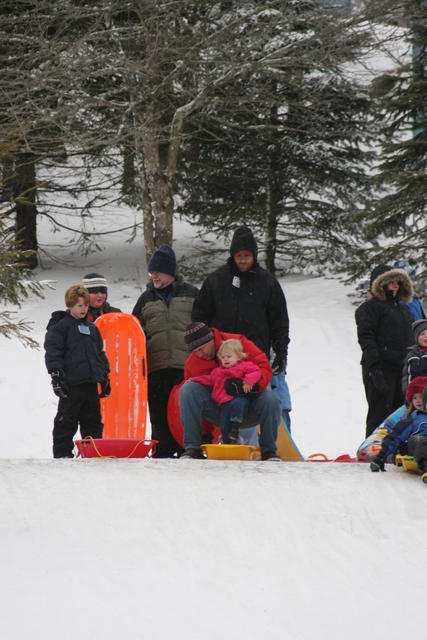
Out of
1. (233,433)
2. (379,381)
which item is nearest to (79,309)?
(233,433)

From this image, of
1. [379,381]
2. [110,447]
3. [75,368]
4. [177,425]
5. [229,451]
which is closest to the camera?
[229,451]

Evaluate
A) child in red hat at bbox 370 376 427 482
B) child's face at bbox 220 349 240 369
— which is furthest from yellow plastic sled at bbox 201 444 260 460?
child in red hat at bbox 370 376 427 482

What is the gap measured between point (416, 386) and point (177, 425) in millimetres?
1898

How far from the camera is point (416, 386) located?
18.4 ft

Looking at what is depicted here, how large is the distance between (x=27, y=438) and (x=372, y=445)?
5352 millimetres

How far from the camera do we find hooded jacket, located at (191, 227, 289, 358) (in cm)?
648

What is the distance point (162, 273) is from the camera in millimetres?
6852

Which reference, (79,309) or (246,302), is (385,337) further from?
(79,309)

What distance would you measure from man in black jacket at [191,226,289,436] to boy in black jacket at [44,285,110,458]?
872mm

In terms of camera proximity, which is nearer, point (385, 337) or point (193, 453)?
point (193, 453)

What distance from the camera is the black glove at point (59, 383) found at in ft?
21.8

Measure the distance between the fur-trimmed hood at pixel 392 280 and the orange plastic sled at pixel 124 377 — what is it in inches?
78.0

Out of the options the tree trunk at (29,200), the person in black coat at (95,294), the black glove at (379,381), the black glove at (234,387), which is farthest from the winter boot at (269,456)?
the tree trunk at (29,200)

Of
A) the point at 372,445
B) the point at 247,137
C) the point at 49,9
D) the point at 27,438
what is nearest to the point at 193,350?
the point at 372,445
